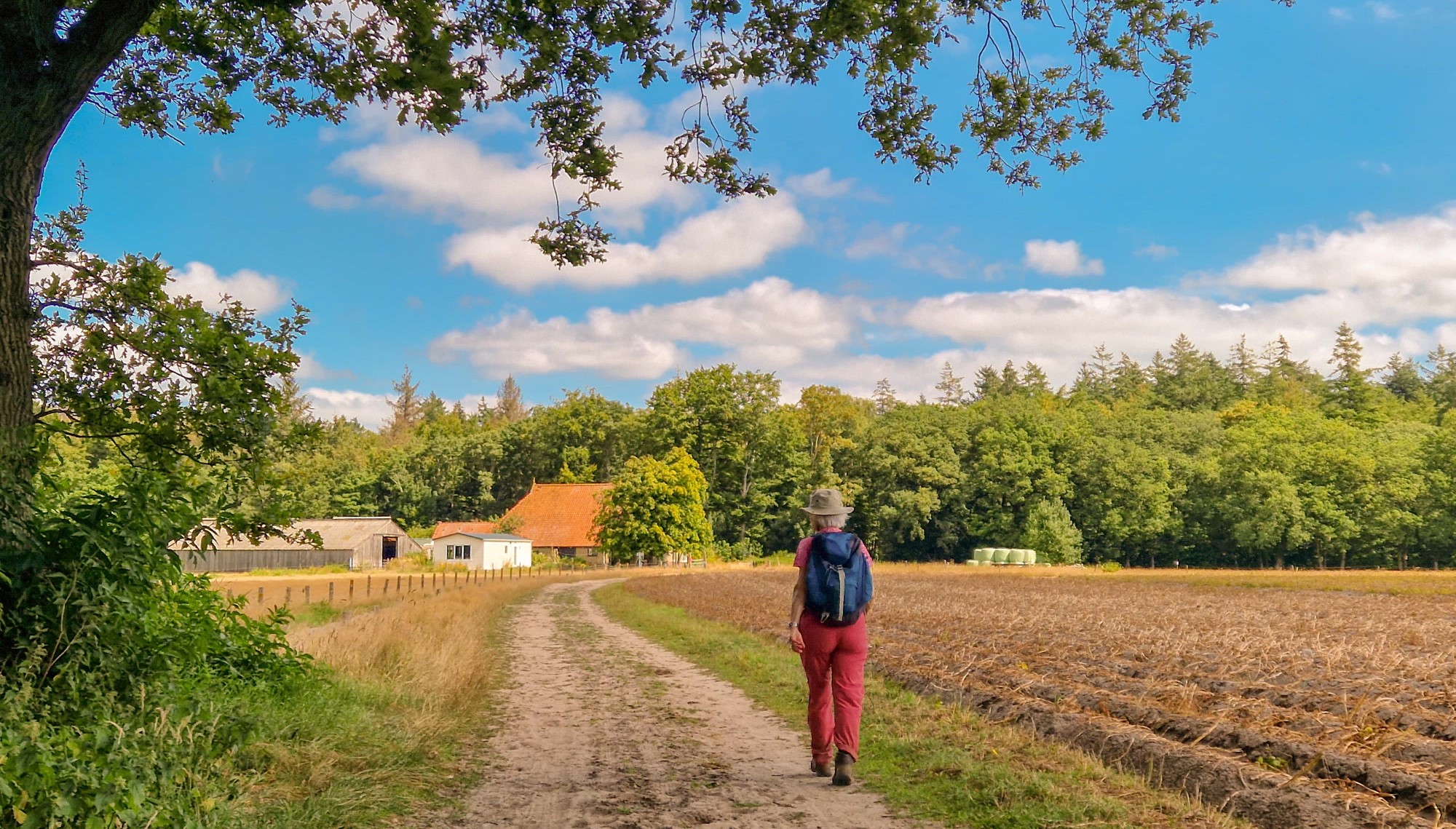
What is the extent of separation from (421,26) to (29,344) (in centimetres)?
312

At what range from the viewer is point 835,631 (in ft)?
21.0

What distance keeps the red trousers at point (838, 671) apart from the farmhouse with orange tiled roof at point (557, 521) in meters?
66.2

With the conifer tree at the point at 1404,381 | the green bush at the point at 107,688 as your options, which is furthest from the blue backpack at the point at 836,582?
the conifer tree at the point at 1404,381

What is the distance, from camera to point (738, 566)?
6856cm

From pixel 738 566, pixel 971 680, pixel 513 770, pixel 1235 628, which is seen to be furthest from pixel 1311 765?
pixel 738 566

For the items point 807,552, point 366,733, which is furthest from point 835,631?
point 366,733

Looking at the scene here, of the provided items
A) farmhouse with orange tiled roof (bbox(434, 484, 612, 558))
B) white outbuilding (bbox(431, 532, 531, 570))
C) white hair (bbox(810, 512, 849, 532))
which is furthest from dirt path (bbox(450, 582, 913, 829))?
farmhouse with orange tiled roof (bbox(434, 484, 612, 558))

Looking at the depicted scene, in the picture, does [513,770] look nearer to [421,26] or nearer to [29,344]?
[29,344]

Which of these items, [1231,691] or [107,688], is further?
[1231,691]

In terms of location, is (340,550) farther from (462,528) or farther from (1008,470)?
(1008,470)

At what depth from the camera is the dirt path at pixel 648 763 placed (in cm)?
554

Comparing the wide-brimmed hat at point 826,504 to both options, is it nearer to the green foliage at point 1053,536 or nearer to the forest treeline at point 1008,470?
the forest treeline at point 1008,470

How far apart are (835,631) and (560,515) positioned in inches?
2854

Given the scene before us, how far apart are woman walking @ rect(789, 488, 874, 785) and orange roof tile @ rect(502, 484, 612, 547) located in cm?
6671
